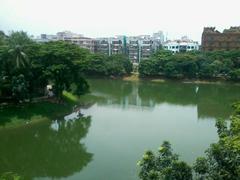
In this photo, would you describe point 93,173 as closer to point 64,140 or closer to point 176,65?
point 64,140

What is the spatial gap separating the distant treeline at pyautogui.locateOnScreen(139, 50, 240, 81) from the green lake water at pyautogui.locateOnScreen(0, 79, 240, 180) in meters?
11.4

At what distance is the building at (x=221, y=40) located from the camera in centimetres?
6412

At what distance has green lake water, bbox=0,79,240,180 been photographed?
18.3 meters

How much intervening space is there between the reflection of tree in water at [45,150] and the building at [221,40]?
43.3 meters

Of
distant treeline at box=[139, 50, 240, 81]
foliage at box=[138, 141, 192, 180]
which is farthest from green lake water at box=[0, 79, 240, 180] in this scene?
distant treeline at box=[139, 50, 240, 81]

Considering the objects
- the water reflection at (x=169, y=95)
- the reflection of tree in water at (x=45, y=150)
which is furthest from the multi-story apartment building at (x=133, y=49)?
the reflection of tree in water at (x=45, y=150)

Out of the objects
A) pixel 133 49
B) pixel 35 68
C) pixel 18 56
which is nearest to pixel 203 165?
pixel 18 56

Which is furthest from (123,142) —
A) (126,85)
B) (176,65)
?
(176,65)

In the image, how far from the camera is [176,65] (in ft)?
174

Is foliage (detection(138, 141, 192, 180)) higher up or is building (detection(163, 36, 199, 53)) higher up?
foliage (detection(138, 141, 192, 180))

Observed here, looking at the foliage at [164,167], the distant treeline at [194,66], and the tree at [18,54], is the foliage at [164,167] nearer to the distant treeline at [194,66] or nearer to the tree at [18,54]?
the tree at [18,54]

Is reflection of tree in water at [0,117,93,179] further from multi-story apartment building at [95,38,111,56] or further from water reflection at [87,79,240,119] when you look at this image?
multi-story apartment building at [95,38,111,56]

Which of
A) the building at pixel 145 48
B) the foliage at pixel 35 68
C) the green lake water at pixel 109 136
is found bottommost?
the green lake water at pixel 109 136

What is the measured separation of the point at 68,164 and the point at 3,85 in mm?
10235
